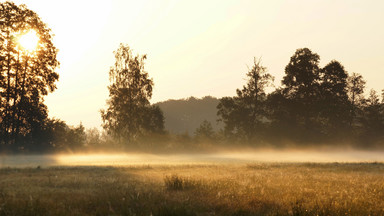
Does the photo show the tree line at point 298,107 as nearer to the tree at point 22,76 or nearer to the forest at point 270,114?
the forest at point 270,114

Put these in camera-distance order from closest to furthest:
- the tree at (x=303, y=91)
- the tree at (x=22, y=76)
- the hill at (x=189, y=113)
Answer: the tree at (x=22, y=76), the tree at (x=303, y=91), the hill at (x=189, y=113)

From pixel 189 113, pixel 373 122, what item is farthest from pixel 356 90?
pixel 189 113

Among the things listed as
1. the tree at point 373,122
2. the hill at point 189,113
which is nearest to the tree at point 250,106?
the tree at point 373,122

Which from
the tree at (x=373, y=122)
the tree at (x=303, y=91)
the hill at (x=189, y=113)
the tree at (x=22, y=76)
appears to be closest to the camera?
the tree at (x=22, y=76)

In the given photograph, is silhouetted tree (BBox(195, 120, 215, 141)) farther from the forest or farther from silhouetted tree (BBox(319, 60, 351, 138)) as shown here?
silhouetted tree (BBox(319, 60, 351, 138))

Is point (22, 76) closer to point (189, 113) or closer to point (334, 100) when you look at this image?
point (334, 100)

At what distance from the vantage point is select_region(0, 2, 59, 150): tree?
4350cm

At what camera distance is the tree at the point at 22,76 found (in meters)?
43.5

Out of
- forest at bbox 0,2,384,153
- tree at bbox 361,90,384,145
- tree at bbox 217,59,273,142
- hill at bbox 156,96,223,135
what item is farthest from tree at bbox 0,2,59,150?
hill at bbox 156,96,223,135

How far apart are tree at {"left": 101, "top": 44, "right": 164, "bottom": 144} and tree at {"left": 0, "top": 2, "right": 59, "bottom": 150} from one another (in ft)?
47.9

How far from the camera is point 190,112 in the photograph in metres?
158

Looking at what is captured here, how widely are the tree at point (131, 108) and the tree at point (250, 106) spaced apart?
11.6m

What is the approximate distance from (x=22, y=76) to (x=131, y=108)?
65.0 ft

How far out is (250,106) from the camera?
61.0 m
